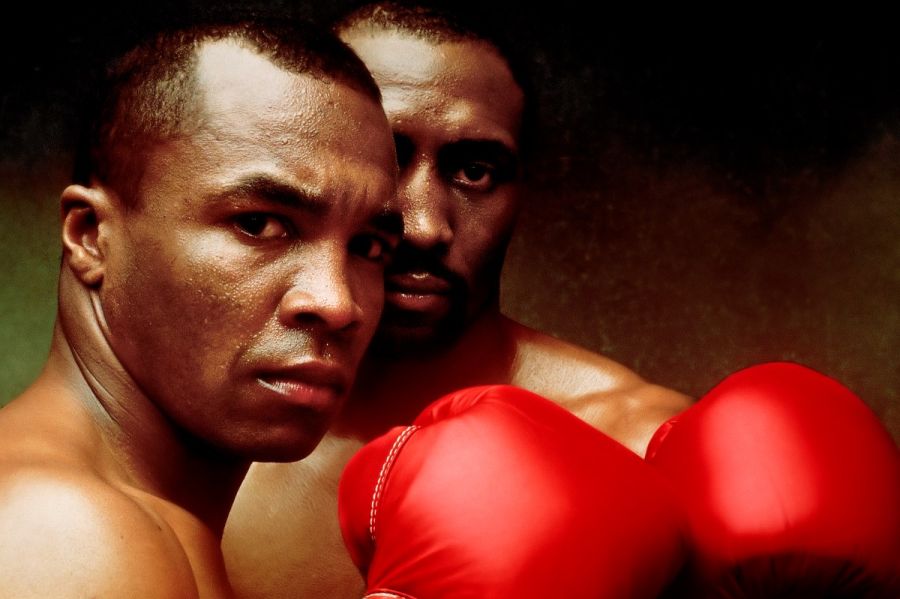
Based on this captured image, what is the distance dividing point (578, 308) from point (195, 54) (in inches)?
55.6

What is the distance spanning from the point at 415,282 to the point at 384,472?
0.49m

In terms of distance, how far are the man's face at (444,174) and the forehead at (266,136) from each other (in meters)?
0.34

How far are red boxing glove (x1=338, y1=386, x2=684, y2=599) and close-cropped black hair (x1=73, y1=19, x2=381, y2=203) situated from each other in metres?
0.41

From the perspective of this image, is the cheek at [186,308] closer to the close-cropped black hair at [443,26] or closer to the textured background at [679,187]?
the close-cropped black hair at [443,26]

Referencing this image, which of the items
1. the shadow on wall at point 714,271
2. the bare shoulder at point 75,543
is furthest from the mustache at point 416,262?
the shadow on wall at point 714,271

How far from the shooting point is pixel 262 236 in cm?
120

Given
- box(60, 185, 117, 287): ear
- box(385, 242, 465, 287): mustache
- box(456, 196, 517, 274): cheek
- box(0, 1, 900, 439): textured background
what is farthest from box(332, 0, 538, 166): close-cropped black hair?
box(60, 185, 117, 287): ear

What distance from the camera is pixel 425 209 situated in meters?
1.61

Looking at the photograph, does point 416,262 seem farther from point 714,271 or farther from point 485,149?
point 714,271

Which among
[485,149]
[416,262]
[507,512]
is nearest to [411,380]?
[416,262]

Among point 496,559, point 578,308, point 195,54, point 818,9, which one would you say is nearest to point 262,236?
point 195,54

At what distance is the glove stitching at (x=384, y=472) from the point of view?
1.15 metres

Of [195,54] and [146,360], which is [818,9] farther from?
[146,360]

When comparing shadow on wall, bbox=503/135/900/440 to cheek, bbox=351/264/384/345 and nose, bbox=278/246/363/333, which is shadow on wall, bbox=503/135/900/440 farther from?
nose, bbox=278/246/363/333
